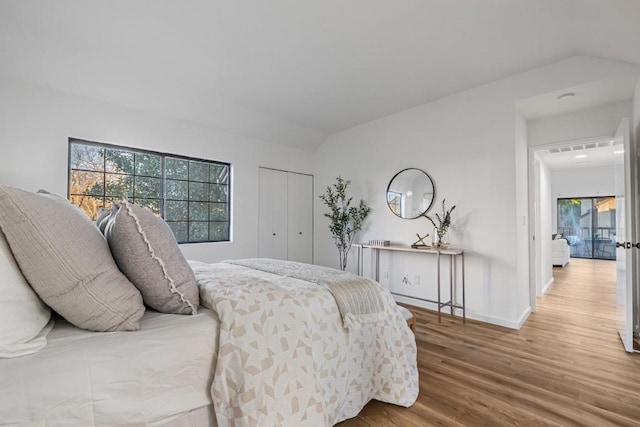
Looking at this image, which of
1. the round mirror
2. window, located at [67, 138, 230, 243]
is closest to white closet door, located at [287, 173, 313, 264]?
window, located at [67, 138, 230, 243]

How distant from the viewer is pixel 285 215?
5.08 metres

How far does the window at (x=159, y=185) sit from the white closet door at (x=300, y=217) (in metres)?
1.15

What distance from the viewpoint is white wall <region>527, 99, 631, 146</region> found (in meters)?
3.14

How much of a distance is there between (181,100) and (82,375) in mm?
3451

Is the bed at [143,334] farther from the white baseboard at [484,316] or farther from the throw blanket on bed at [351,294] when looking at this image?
the white baseboard at [484,316]

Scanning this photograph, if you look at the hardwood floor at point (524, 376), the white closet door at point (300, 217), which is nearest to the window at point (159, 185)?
the white closet door at point (300, 217)

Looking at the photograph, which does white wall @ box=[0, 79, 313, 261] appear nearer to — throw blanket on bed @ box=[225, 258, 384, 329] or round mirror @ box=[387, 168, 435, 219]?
round mirror @ box=[387, 168, 435, 219]

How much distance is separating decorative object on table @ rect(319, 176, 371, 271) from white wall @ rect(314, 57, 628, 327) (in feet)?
1.15

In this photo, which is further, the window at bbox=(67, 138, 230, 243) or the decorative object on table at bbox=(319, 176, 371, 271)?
the decorative object on table at bbox=(319, 176, 371, 271)

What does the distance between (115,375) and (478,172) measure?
12.0 feet

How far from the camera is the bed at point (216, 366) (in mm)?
851

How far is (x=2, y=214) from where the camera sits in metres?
0.90

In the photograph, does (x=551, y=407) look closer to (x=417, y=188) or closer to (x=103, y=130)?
(x=417, y=188)

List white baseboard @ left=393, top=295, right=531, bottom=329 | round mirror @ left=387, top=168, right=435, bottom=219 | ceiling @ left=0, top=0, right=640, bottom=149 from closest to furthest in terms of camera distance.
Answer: ceiling @ left=0, top=0, right=640, bottom=149, white baseboard @ left=393, top=295, right=531, bottom=329, round mirror @ left=387, top=168, right=435, bottom=219
